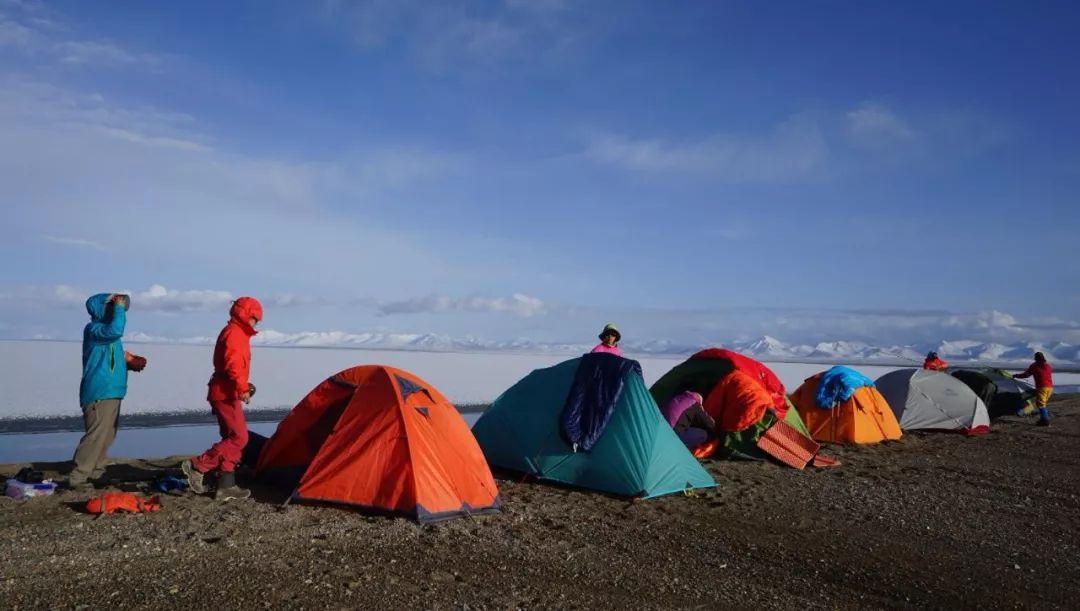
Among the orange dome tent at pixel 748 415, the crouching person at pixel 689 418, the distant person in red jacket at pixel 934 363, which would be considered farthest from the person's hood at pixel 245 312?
the distant person in red jacket at pixel 934 363

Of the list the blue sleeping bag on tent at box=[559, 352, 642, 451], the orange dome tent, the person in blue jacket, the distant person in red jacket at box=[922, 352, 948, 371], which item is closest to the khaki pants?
the person in blue jacket

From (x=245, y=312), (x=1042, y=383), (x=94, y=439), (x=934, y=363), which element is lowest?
(x=94, y=439)

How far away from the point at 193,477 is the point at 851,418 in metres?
11.1

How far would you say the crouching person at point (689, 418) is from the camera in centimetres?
1066

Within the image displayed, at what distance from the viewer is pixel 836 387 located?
14039 millimetres

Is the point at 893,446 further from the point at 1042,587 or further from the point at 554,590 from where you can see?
the point at 554,590

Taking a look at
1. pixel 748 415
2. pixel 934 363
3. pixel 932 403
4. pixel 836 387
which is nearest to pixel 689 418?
pixel 748 415

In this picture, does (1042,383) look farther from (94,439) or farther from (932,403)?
(94,439)

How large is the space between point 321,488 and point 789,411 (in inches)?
286

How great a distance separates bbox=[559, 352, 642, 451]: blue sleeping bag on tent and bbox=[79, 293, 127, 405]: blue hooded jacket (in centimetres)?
482

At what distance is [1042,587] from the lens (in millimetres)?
6043

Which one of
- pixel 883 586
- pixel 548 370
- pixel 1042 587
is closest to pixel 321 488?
pixel 548 370

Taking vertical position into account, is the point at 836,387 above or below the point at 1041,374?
below

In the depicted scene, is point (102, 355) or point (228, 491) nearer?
point (228, 491)
